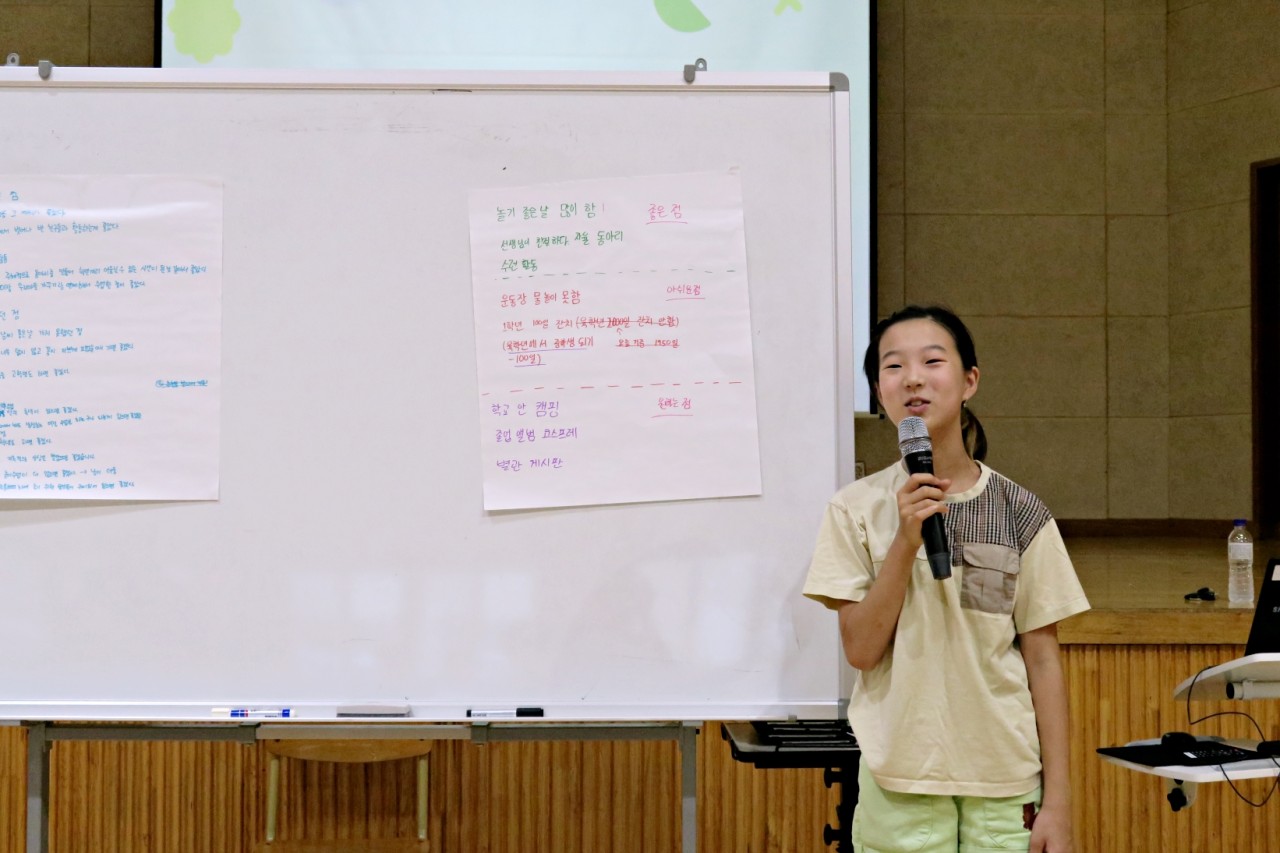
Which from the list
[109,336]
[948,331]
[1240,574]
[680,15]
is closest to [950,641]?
[948,331]

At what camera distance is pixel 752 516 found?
1.94m

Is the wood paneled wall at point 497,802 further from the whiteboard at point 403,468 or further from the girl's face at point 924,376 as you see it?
the girl's face at point 924,376

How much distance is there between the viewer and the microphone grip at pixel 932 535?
1489mm

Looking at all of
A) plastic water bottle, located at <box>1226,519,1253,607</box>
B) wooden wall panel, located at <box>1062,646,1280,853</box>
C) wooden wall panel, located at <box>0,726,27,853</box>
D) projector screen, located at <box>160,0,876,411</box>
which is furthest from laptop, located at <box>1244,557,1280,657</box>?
wooden wall panel, located at <box>0,726,27,853</box>

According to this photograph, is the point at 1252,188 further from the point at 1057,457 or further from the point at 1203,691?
the point at 1203,691

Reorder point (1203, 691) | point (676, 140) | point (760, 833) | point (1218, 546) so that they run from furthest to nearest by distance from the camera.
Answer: point (1218, 546), point (760, 833), point (676, 140), point (1203, 691)

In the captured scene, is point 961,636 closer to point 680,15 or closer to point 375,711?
point 375,711

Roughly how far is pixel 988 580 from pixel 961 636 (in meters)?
0.09

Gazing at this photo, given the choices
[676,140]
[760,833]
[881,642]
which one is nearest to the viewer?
[881,642]

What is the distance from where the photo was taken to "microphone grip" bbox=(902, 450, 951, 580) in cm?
Answer: 149

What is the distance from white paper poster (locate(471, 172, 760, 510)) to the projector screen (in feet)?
7.47

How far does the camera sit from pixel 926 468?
60.2 inches

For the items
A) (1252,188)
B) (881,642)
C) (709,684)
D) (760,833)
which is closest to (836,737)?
(709,684)

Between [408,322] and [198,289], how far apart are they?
0.37 metres
